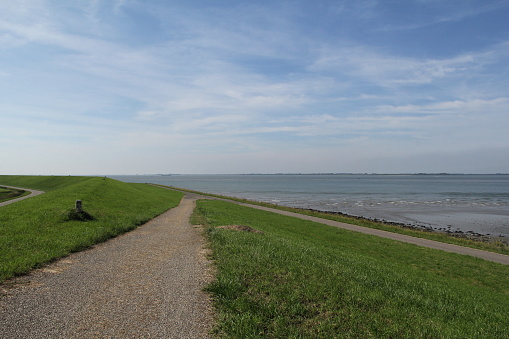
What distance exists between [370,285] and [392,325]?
276 centimetres

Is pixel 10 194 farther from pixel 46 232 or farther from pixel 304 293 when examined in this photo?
pixel 304 293

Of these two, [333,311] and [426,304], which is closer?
[333,311]

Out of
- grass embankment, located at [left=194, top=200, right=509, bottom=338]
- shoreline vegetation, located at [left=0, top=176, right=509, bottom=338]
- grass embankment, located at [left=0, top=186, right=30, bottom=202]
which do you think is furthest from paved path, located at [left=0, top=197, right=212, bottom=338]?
grass embankment, located at [left=0, top=186, right=30, bottom=202]

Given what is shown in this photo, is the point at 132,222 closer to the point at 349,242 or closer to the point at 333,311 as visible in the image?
the point at 349,242

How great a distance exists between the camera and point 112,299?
24.8ft

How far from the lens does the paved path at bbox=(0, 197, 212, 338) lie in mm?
6102

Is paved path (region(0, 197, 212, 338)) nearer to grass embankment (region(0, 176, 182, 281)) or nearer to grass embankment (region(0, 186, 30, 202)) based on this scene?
grass embankment (region(0, 176, 182, 281))

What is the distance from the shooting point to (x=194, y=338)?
5883 millimetres

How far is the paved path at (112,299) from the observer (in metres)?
6.10

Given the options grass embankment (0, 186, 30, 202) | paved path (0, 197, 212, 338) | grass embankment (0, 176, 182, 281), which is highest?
grass embankment (0, 176, 182, 281)

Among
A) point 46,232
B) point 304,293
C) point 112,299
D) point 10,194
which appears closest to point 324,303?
point 304,293

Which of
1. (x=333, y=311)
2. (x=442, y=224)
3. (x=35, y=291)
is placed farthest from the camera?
(x=442, y=224)

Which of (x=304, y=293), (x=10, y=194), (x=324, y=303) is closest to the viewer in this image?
(x=324, y=303)

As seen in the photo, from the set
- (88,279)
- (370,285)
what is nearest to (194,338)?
(88,279)
